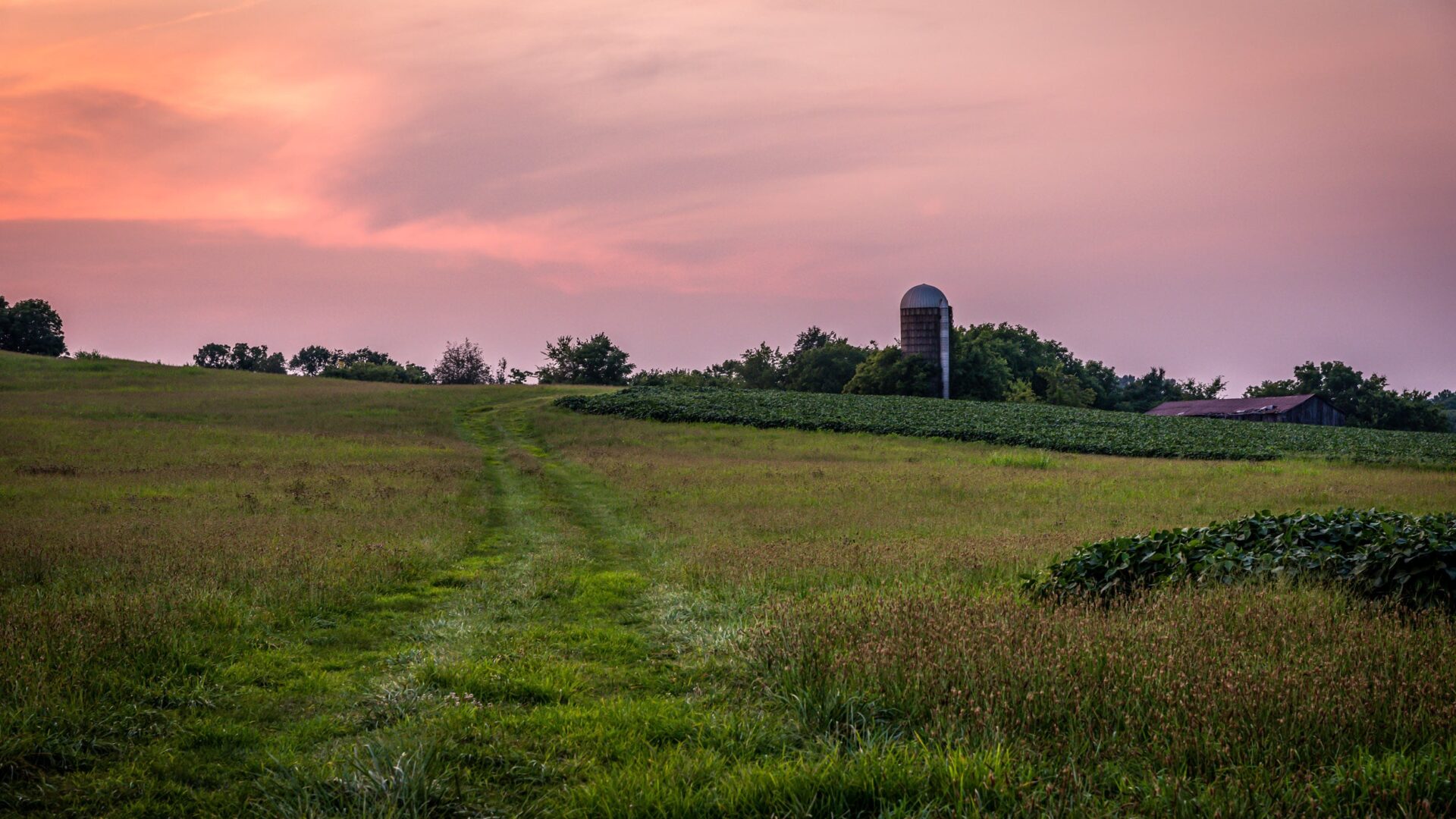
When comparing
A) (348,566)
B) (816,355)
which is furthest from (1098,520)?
(816,355)

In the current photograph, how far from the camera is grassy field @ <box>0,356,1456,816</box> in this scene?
16.2 feet

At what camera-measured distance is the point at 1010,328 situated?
117812mm

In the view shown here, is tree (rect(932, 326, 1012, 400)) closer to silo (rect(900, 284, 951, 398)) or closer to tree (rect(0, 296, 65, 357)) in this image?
silo (rect(900, 284, 951, 398))

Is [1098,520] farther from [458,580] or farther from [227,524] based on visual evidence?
[227,524]

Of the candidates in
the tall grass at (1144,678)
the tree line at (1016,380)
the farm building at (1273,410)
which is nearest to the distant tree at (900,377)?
the tree line at (1016,380)

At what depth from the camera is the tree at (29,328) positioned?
341 feet

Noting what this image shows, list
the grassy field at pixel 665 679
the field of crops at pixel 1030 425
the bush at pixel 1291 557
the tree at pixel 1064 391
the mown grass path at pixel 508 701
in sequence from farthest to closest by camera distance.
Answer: the tree at pixel 1064 391
the field of crops at pixel 1030 425
the bush at pixel 1291 557
the mown grass path at pixel 508 701
the grassy field at pixel 665 679

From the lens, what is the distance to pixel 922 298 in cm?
9181

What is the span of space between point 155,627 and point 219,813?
3.93 metres

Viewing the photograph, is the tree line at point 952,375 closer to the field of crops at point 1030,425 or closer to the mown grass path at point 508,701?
the field of crops at point 1030,425

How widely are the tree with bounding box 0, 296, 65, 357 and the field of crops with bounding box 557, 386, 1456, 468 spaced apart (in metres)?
84.9

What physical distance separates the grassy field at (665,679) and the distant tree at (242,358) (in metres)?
143

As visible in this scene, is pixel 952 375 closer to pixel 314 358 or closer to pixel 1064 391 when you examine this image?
pixel 1064 391

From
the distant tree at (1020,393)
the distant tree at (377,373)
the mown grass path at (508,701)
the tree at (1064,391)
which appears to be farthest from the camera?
the distant tree at (377,373)
